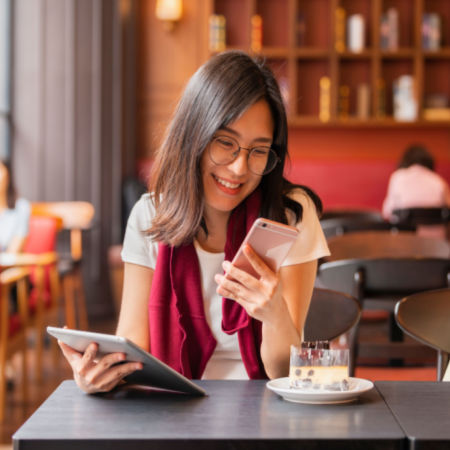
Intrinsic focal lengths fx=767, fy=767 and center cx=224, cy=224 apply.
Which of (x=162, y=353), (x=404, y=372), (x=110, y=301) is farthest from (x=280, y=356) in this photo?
(x=110, y=301)

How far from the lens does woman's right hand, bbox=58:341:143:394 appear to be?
1258 mm

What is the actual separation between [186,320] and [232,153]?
1.24ft

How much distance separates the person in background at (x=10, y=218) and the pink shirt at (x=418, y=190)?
111 inches

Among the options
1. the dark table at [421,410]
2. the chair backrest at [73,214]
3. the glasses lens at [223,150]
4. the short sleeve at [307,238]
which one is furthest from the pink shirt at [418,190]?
the dark table at [421,410]

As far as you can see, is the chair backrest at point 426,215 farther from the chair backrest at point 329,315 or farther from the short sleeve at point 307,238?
the short sleeve at point 307,238

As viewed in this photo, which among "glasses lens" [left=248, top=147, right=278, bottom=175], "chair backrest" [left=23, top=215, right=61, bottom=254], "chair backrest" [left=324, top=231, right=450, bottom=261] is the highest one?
"glasses lens" [left=248, top=147, right=278, bottom=175]

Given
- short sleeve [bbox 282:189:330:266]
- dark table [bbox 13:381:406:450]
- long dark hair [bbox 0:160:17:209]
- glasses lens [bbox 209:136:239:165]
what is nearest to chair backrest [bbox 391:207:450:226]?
long dark hair [bbox 0:160:17:209]

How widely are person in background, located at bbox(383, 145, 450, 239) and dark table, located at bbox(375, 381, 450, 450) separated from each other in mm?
4537

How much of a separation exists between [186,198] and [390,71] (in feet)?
18.5

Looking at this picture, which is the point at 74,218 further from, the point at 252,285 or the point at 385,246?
the point at 252,285

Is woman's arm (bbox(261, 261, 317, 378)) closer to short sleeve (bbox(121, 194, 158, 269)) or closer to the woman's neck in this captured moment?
the woman's neck

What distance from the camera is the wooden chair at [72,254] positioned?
5.00 metres

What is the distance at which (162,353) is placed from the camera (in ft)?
5.46

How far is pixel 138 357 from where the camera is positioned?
1219 millimetres
